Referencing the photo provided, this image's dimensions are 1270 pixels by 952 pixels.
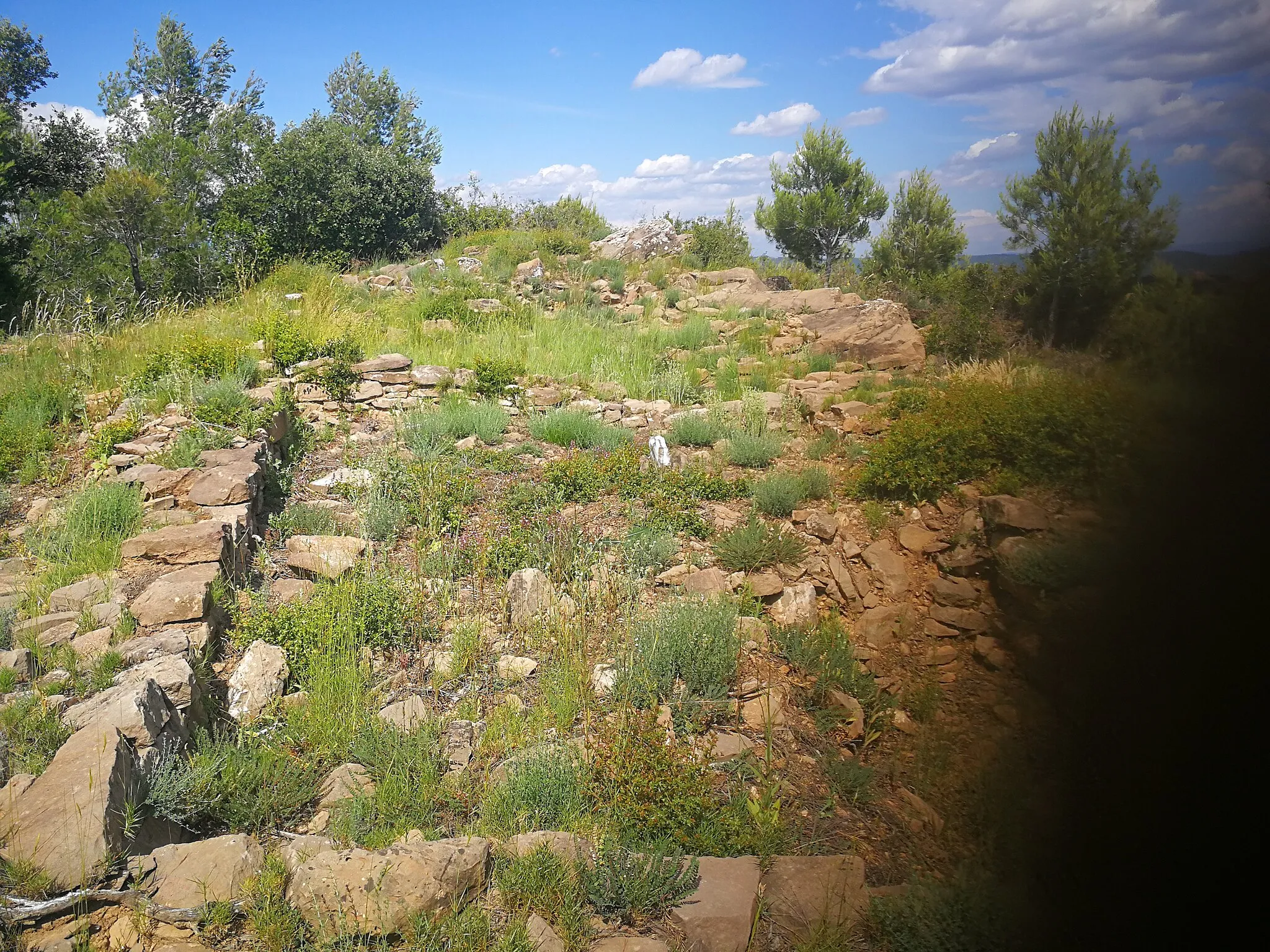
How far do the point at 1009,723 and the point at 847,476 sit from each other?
433 centimetres

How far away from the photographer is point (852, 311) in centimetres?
935

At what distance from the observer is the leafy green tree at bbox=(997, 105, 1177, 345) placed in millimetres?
1347

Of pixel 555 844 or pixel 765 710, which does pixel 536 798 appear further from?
pixel 765 710

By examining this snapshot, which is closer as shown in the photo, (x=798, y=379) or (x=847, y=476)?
(x=847, y=476)

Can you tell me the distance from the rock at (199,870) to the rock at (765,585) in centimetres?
301

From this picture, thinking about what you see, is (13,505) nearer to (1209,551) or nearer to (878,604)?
(878,604)

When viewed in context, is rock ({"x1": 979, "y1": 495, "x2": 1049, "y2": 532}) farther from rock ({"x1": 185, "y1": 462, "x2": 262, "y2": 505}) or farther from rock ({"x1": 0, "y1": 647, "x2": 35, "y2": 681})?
rock ({"x1": 185, "y1": 462, "x2": 262, "y2": 505})

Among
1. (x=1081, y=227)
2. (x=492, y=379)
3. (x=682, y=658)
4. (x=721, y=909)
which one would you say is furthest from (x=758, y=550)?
(x=492, y=379)

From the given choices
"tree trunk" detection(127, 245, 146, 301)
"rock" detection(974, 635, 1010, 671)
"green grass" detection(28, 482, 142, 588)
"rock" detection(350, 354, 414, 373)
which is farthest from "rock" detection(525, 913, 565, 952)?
"tree trunk" detection(127, 245, 146, 301)

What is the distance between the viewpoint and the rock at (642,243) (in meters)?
16.4

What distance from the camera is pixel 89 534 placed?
4559 mm

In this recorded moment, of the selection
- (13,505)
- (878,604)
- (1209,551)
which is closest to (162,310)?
(13,505)

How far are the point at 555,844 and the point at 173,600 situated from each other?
8.32 ft

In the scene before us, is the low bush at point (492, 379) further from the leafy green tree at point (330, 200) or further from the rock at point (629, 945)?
the leafy green tree at point (330, 200)
